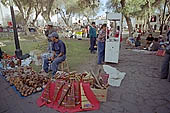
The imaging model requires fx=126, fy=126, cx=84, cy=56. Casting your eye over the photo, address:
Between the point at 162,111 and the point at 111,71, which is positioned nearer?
the point at 162,111

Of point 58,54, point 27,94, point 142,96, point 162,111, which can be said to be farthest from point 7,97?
point 162,111

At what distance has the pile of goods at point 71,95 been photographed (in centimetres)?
256

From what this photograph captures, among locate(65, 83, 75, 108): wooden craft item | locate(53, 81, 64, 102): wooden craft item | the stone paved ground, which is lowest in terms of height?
the stone paved ground

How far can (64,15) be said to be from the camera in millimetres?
29531

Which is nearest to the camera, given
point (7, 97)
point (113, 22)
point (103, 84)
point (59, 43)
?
point (103, 84)

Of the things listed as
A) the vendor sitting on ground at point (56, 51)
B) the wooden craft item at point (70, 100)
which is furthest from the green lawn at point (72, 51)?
the wooden craft item at point (70, 100)

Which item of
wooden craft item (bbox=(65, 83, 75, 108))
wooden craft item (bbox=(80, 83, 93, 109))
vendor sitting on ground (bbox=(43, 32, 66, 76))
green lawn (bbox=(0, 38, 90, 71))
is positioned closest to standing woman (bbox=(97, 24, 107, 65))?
green lawn (bbox=(0, 38, 90, 71))

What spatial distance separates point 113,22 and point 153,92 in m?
3.47

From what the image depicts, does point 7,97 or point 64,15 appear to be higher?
point 64,15

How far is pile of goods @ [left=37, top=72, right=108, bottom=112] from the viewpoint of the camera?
2.56m

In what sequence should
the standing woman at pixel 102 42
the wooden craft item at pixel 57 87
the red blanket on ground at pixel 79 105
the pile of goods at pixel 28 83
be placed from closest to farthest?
1. the red blanket on ground at pixel 79 105
2. the wooden craft item at pixel 57 87
3. the pile of goods at pixel 28 83
4. the standing woman at pixel 102 42

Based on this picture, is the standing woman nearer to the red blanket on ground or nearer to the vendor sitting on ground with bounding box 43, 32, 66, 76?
the vendor sitting on ground with bounding box 43, 32, 66, 76

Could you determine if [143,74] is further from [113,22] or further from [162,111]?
[113,22]

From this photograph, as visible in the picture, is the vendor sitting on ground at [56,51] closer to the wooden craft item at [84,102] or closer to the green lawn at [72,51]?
the green lawn at [72,51]
